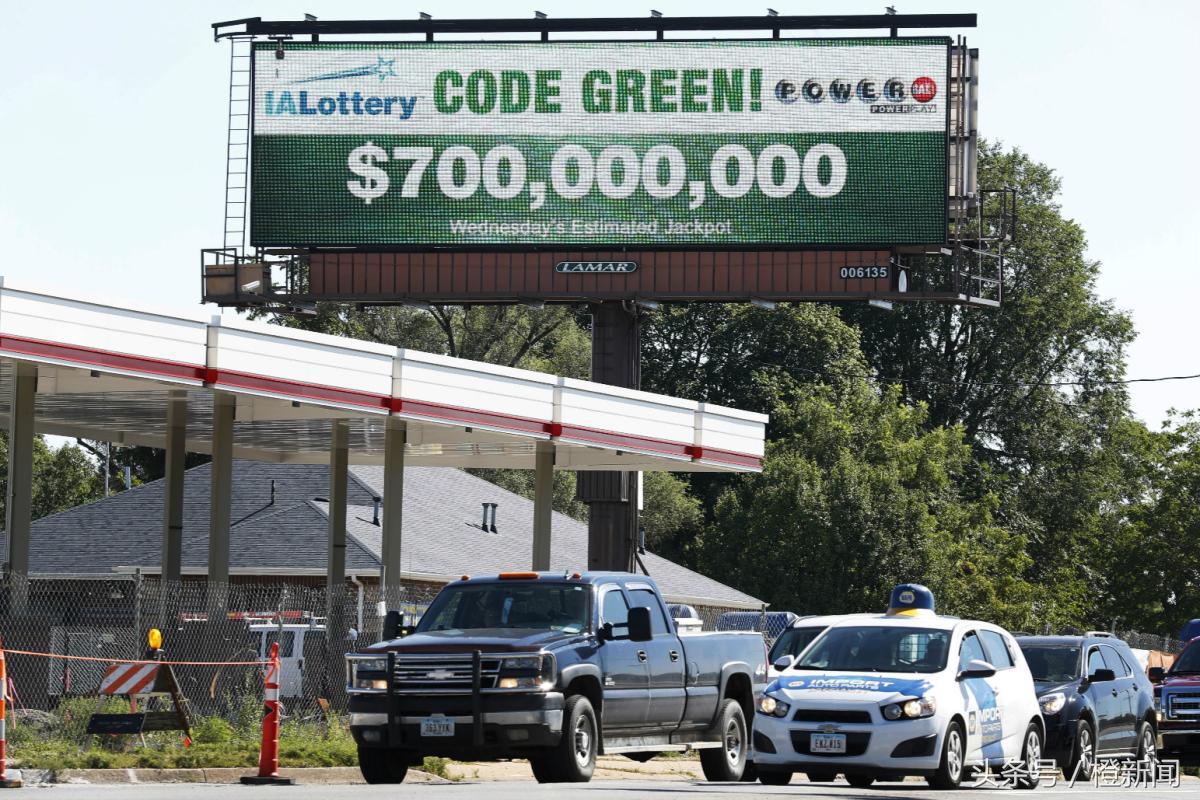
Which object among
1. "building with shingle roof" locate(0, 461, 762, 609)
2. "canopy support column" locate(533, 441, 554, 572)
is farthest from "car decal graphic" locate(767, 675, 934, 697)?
"building with shingle roof" locate(0, 461, 762, 609)

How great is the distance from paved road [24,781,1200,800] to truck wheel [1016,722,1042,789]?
298 mm

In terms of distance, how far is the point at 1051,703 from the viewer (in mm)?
22750

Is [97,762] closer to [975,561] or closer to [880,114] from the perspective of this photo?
[880,114]

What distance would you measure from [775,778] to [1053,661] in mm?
5863

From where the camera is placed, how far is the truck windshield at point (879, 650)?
19.5 m

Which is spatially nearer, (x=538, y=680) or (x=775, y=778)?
(x=538, y=680)

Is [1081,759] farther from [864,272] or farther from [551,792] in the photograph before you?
[864,272]

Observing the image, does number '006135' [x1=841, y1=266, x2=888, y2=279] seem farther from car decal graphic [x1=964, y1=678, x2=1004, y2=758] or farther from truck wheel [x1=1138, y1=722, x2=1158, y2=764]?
car decal graphic [x1=964, y1=678, x2=1004, y2=758]

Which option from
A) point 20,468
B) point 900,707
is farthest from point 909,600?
point 20,468

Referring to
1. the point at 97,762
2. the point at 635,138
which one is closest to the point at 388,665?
the point at 97,762

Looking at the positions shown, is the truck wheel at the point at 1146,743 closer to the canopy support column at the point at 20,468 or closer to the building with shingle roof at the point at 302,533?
the canopy support column at the point at 20,468

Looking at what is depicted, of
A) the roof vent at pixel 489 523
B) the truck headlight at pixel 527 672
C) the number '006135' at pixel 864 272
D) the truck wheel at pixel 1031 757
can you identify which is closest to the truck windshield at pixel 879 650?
the truck wheel at pixel 1031 757

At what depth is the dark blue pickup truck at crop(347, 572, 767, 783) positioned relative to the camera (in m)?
18.3

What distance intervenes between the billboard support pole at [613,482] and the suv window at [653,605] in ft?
59.0
